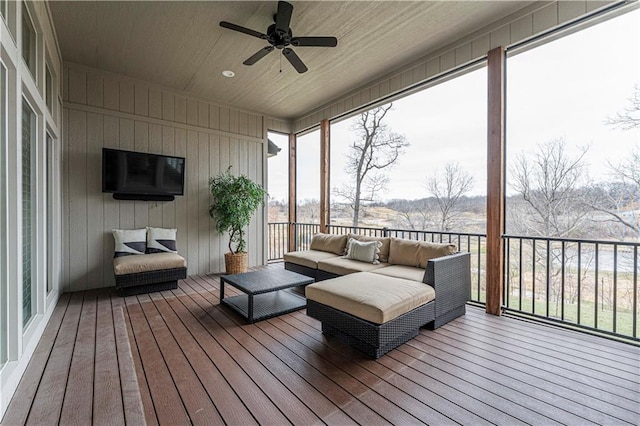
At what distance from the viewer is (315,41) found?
9.45 ft

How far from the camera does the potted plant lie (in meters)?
4.98

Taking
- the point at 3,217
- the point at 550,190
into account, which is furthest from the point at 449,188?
the point at 3,217

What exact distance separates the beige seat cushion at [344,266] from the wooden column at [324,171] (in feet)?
5.51

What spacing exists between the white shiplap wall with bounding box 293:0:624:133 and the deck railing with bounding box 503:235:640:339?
2105 millimetres

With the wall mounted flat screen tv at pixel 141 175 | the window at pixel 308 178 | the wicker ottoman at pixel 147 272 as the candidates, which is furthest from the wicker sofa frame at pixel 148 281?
the window at pixel 308 178

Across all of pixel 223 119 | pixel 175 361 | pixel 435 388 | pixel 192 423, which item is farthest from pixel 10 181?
pixel 223 119

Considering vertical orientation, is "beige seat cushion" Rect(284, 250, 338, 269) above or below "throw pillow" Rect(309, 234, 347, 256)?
below

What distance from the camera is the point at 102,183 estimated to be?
166 inches

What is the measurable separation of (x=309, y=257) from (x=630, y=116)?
376 cm

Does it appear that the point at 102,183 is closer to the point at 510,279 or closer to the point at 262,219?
the point at 262,219

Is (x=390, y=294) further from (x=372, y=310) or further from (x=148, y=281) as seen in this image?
(x=148, y=281)

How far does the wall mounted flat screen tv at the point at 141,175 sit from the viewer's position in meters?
4.18

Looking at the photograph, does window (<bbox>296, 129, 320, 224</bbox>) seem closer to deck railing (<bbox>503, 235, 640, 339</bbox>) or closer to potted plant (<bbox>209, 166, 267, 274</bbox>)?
potted plant (<bbox>209, 166, 267, 274</bbox>)

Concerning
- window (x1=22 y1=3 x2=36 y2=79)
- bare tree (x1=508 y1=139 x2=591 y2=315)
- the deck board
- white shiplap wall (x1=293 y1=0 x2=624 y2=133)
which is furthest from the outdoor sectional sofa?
window (x1=22 y1=3 x2=36 y2=79)
